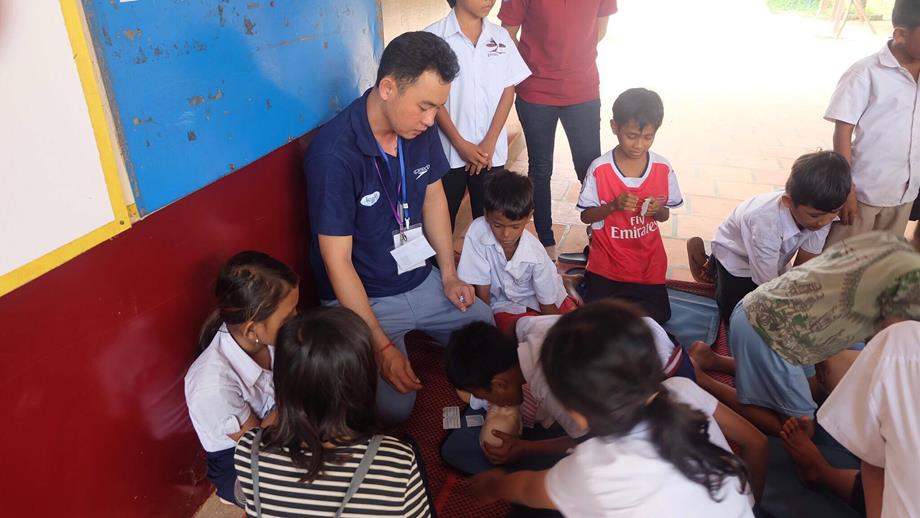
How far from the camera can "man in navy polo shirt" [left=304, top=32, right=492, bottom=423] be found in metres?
1.82

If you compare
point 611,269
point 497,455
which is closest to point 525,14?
point 611,269

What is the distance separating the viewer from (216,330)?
1.67 metres

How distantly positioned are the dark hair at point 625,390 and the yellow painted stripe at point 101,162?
97 cm

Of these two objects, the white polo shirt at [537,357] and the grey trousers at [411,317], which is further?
the grey trousers at [411,317]

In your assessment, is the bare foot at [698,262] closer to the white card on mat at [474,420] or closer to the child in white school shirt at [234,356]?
the white card on mat at [474,420]

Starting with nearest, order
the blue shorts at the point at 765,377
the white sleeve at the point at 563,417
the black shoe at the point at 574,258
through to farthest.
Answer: the white sleeve at the point at 563,417, the blue shorts at the point at 765,377, the black shoe at the point at 574,258

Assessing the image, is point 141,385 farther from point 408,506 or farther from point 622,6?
point 622,6

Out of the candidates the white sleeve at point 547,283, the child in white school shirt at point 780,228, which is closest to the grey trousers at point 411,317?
the white sleeve at point 547,283

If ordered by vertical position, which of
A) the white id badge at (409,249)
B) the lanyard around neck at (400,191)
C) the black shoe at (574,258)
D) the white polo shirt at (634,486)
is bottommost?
the black shoe at (574,258)

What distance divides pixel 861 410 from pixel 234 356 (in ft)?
4.81

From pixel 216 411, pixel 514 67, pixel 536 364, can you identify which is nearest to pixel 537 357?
pixel 536 364

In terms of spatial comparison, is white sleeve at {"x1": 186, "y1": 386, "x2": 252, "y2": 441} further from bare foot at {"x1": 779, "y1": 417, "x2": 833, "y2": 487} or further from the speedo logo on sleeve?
bare foot at {"x1": 779, "y1": 417, "x2": 833, "y2": 487}

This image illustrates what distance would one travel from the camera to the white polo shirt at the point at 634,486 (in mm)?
1104

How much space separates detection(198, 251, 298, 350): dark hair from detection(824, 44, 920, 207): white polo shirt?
2.37m
